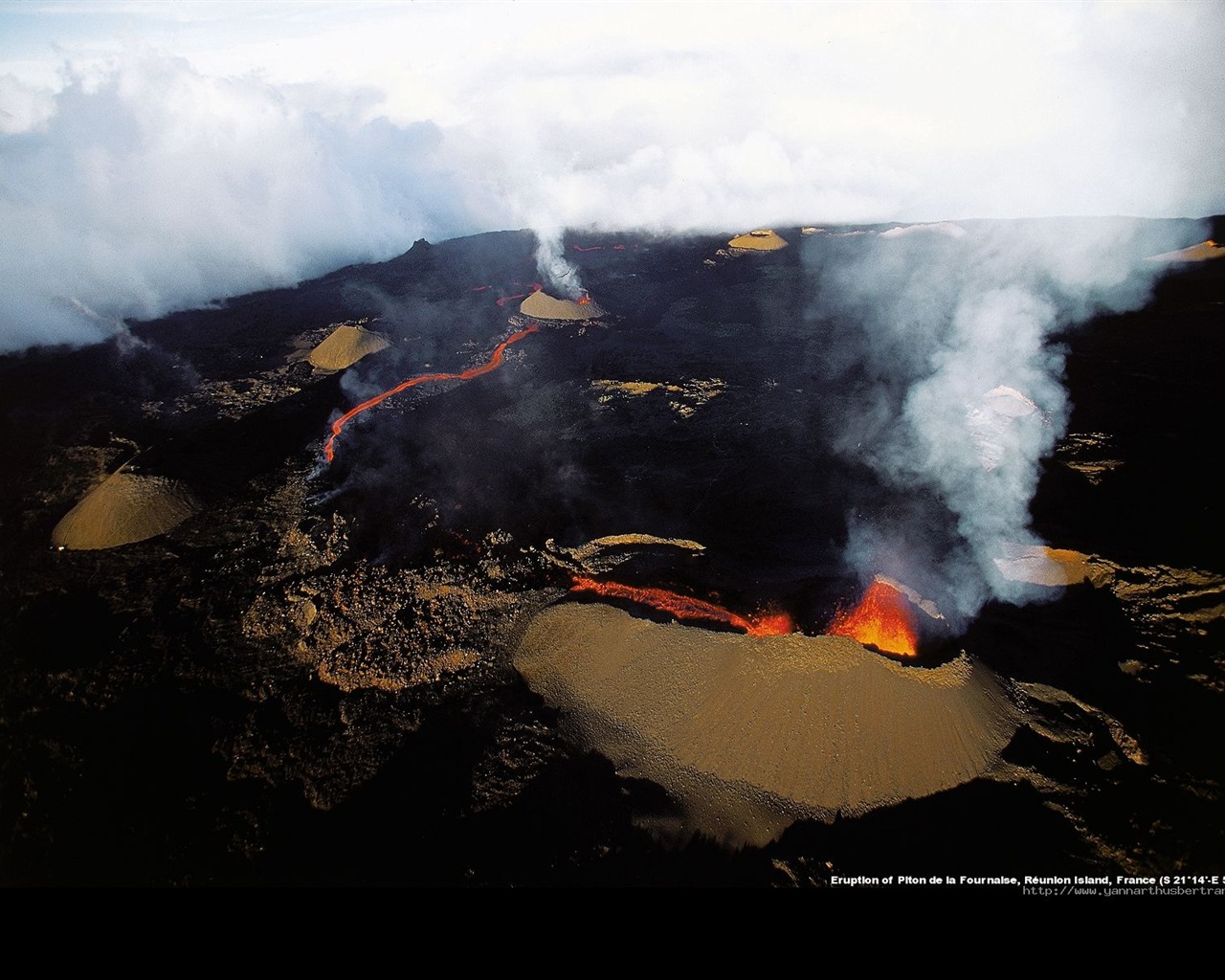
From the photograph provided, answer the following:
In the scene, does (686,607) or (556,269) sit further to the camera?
(556,269)

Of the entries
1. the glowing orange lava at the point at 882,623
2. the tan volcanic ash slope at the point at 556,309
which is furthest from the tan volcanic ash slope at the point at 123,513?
the tan volcanic ash slope at the point at 556,309

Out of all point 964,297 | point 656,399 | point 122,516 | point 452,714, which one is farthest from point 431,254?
point 452,714

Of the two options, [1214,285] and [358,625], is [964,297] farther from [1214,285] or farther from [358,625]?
[358,625]

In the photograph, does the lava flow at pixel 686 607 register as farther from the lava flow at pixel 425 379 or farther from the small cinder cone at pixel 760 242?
the small cinder cone at pixel 760 242

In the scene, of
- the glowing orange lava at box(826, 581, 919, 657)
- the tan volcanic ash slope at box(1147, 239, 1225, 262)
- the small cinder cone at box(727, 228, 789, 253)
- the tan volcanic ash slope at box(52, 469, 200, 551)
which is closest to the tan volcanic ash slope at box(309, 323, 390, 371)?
the tan volcanic ash slope at box(52, 469, 200, 551)

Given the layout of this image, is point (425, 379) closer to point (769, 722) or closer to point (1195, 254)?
point (769, 722)

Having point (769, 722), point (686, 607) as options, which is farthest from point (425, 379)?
point (769, 722)

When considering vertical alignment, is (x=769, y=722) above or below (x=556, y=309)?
below
